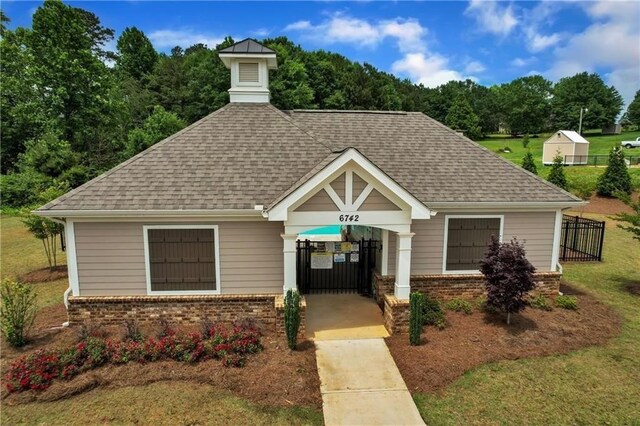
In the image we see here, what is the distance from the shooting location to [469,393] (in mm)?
7246

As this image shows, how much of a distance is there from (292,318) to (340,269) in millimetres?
4332

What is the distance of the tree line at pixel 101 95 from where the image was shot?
30016mm

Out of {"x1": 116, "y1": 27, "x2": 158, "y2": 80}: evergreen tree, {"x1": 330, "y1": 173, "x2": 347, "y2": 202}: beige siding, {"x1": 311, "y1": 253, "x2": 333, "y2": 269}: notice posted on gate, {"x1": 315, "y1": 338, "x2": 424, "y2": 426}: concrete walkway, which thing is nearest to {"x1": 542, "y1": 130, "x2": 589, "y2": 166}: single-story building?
{"x1": 311, "y1": 253, "x2": 333, "y2": 269}: notice posted on gate

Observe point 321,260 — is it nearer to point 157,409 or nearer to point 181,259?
point 181,259

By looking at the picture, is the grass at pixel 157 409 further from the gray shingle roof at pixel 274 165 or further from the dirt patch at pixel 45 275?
the dirt patch at pixel 45 275

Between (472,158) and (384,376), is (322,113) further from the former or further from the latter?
(384,376)

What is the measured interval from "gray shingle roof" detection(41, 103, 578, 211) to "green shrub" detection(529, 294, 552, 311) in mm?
2912

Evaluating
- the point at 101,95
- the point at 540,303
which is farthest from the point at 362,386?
the point at 101,95

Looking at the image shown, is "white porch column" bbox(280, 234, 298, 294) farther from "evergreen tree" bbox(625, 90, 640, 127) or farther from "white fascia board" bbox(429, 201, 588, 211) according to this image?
"evergreen tree" bbox(625, 90, 640, 127)

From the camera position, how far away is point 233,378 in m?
7.60

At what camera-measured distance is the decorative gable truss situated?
9031 millimetres

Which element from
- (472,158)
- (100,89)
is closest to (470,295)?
(472,158)

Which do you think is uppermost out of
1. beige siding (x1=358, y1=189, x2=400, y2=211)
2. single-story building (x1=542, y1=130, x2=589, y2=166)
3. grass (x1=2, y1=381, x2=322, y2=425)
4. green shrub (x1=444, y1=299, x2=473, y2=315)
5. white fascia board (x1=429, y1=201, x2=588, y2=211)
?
single-story building (x1=542, y1=130, x2=589, y2=166)

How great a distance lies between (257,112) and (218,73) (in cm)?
3239
